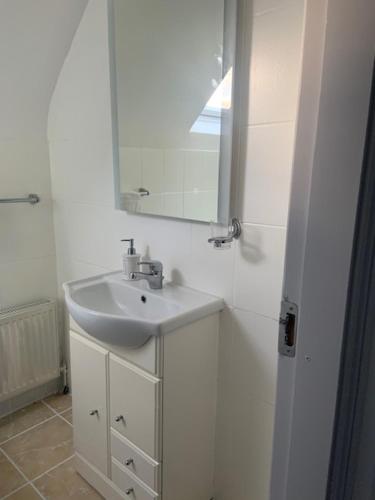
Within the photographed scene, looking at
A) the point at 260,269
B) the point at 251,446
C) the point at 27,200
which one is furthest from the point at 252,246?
the point at 27,200

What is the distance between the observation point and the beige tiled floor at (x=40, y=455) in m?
1.62

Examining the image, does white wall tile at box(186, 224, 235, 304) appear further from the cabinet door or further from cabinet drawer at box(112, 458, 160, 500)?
cabinet drawer at box(112, 458, 160, 500)

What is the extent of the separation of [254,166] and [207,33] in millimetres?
498

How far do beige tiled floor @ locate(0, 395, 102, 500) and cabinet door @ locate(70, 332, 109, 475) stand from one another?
6.4 inches

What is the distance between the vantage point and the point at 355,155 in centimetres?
51

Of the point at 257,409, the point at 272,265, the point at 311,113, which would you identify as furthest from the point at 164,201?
the point at 311,113

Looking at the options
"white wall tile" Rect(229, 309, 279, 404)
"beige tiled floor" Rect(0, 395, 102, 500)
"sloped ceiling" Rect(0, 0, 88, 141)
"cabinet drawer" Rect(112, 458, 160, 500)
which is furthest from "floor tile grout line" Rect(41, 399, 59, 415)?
"sloped ceiling" Rect(0, 0, 88, 141)

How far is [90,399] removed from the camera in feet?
5.06

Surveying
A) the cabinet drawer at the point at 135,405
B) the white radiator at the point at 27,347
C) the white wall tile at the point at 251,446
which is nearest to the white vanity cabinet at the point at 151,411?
the cabinet drawer at the point at 135,405

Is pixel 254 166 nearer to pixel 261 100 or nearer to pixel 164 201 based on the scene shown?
pixel 261 100

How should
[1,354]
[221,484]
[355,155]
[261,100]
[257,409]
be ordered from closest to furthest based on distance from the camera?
[355,155]
[261,100]
[257,409]
[221,484]
[1,354]

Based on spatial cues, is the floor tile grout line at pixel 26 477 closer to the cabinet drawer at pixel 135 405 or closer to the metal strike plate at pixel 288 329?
the cabinet drawer at pixel 135 405

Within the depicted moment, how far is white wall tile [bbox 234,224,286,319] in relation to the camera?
4.02ft

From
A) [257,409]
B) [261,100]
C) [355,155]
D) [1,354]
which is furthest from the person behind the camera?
[1,354]
